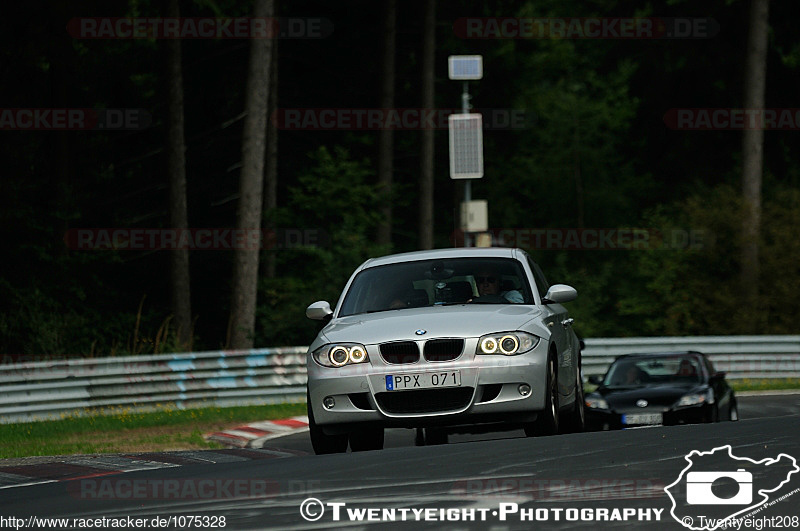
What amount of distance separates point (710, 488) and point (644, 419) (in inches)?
420

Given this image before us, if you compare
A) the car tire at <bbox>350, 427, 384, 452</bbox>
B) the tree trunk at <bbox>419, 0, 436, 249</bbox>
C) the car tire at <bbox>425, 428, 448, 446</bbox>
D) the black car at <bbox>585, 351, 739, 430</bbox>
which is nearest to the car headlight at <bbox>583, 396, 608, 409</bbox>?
the black car at <bbox>585, 351, 739, 430</bbox>

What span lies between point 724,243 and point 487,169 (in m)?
24.0

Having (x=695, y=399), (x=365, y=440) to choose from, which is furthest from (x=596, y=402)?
(x=365, y=440)

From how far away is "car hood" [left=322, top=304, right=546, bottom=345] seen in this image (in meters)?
11.1

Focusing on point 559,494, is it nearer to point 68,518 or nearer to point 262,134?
point 68,518

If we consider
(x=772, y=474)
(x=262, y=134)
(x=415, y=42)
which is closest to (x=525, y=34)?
(x=415, y=42)

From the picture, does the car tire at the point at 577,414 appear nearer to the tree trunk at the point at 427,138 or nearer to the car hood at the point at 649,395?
the car hood at the point at 649,395

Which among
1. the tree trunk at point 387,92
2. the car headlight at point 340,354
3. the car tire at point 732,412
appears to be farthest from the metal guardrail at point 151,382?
the tree trunk at point 387,92

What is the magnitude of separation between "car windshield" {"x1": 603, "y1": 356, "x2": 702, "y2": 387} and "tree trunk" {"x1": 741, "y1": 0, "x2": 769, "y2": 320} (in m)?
17.5

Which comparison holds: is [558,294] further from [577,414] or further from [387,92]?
[387,92]

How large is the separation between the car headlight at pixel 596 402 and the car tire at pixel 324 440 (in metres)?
7.25

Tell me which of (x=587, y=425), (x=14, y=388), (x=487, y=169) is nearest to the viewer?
(x=587, y=425)

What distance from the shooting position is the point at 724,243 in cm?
3872

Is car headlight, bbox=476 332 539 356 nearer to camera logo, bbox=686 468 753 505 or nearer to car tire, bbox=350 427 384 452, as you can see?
car tire, bbox=350 427 384 452
